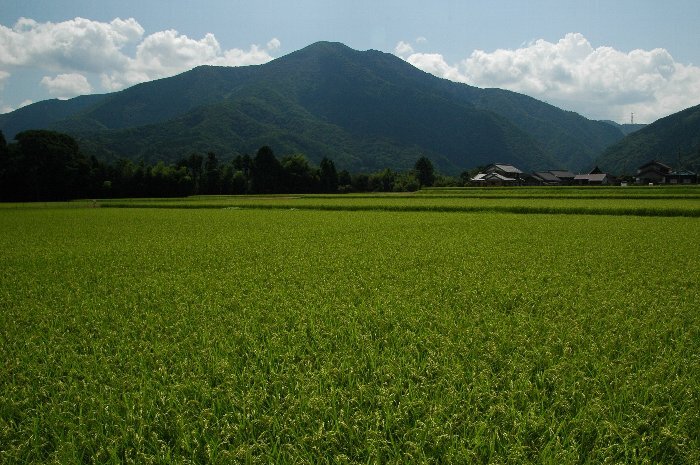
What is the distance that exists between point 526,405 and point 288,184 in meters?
97.8

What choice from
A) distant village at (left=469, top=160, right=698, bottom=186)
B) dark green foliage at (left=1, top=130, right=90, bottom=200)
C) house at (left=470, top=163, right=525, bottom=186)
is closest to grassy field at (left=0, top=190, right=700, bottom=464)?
dark green foliage at (left=1, top=130, right=90, bottom=200)

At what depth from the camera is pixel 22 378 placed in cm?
526

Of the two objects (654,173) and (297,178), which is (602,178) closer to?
(654,173)

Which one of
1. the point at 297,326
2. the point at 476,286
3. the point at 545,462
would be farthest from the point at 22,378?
the point at 476,286

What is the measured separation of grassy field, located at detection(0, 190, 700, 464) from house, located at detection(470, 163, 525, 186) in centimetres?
10756

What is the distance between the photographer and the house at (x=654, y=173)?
115 metres

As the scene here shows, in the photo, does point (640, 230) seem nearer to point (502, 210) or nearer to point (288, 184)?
point (502, 210)

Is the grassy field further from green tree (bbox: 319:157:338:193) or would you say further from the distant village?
the distant village

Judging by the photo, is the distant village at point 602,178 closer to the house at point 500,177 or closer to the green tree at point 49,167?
the house at point 500,177

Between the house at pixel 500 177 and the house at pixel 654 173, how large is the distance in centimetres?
3086

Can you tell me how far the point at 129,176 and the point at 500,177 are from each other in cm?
8992

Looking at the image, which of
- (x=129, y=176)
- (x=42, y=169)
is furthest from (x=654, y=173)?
(x=42, y=169)

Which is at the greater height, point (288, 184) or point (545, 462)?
point (288, 184)

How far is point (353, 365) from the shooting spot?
550 centimetres
